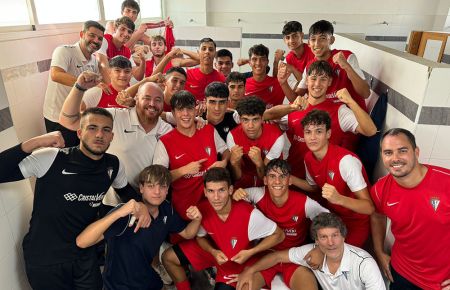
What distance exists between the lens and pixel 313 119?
2.15 metres

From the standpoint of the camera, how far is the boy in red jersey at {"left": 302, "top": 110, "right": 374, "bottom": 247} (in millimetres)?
1990

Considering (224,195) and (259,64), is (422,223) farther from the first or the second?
(259,64)

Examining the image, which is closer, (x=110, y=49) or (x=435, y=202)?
(x=435, y=202)

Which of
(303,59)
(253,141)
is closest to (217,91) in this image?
(253,141)

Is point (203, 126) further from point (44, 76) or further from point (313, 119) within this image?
point (44, 76)

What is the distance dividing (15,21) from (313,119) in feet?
9.68

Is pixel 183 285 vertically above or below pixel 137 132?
below

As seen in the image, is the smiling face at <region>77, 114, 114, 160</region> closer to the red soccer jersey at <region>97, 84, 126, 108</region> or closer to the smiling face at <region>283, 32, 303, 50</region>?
the red soccer jersey at <region>97, 84, 126, 108</region>

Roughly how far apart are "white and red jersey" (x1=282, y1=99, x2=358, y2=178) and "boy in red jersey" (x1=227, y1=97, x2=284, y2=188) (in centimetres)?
24

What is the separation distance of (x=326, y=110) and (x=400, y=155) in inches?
36.7

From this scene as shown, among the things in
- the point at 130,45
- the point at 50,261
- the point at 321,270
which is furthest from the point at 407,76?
the point at 130,45

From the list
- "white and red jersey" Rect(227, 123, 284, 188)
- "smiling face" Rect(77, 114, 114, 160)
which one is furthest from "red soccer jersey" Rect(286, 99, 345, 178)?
"smiling face" Rect(77, 114, 114, 160)

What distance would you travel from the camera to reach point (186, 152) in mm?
2316

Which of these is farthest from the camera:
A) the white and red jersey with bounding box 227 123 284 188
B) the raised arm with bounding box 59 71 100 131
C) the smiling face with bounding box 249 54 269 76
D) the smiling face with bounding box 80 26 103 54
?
the smiling face with bounding box 249 54 269 76
